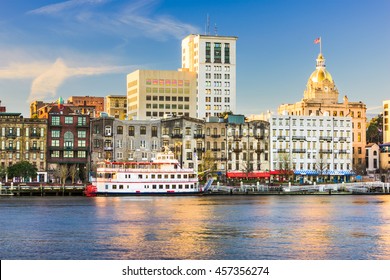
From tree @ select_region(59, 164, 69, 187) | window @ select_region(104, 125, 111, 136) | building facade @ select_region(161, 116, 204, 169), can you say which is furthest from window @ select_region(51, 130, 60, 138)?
building facade @ select_region(161, 116, 204, 169)

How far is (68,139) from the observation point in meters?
148

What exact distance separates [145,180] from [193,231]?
59248 mm

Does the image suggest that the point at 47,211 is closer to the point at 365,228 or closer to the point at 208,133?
the point at 365,228

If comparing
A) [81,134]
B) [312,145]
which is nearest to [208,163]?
[81,134]

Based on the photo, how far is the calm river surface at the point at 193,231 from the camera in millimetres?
53031

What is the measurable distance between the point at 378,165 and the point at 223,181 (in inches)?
1755

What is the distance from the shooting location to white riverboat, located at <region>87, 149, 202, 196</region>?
124938mm

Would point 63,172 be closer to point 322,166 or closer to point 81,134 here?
point 81,134

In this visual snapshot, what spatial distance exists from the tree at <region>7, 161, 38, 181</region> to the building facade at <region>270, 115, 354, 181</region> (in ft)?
145

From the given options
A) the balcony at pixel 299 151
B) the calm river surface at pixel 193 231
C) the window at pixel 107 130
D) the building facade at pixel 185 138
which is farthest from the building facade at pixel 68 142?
the calm river surface at pixel 193 231

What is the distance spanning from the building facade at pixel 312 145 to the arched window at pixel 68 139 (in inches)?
1435

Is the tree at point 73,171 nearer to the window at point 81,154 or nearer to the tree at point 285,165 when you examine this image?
the window at point 81,154

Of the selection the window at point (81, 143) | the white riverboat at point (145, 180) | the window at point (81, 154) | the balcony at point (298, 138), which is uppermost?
the balcony at point (298, 138)
